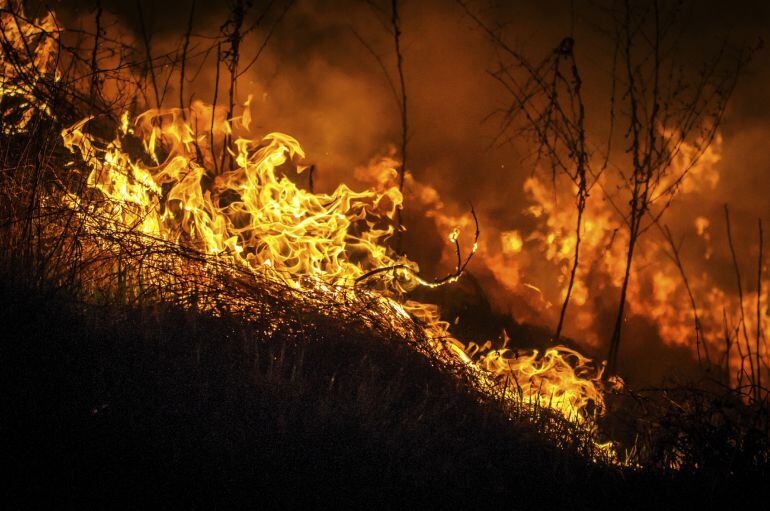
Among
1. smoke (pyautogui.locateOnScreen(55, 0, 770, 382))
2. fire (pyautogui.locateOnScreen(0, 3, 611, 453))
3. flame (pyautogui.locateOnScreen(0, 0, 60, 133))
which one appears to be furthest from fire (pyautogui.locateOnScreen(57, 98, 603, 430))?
smoke (pyautogui.locateOnScreen(55, 0, 770, 382))

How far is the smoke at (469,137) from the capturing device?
26.1 ft

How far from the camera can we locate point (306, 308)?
14.2 feet

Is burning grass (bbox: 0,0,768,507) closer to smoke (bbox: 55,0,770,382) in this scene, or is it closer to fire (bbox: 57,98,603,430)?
fire (bbox: 57,98,603,430)

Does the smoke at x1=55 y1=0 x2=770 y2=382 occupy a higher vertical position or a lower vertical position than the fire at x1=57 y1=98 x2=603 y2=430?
higher

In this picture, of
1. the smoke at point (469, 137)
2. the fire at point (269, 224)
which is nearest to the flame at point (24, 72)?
the fire at point (269, 224)

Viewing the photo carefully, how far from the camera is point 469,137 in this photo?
853 cm

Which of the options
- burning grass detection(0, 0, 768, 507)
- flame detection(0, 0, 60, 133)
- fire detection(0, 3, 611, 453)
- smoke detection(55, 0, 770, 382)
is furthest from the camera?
smoke detection(55, 0, 770, 382)

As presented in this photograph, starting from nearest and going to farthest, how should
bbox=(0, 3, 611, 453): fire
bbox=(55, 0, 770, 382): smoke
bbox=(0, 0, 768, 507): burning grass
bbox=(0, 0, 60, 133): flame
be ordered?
1. bbox=(0, 0, 768, 507): burning grass
2. bbox=(0, 0, 60, 133): flame
3. bbox=(0, 3, 611, 453): fire
4. bbox=(55, 0, 770, 382): smoke

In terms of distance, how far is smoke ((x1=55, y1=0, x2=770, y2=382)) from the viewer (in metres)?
7.97

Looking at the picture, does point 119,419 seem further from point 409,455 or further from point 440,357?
point 440,357

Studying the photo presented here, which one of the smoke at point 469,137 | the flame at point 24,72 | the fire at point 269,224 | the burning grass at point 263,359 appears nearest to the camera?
the burning grass at point 263,359

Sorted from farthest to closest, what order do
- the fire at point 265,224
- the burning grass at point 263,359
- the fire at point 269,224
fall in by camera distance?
the fire at point 269,224 → the fire at point 265,224 → the burning grass at point 263,359

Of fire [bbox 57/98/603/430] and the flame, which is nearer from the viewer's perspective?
the flame

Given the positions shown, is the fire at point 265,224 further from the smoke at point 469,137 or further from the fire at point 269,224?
the smoke at point 469,137
